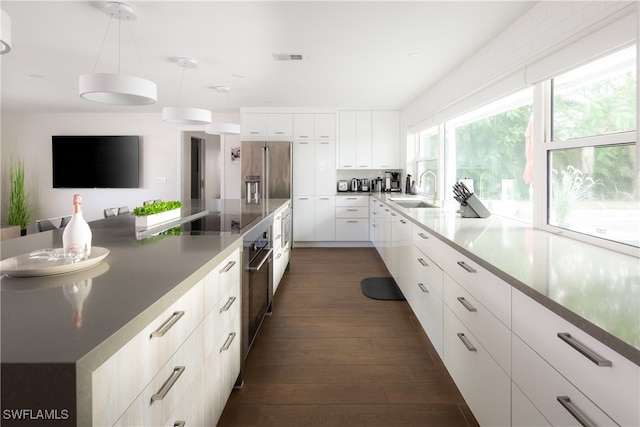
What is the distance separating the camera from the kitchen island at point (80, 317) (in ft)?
2.20

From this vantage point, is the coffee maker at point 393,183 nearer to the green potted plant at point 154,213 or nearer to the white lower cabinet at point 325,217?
the white lower cabinet at point 325,217

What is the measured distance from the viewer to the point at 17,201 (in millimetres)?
7082

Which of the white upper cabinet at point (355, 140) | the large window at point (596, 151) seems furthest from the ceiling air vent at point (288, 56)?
the white upper cabinet at point (355, 140)

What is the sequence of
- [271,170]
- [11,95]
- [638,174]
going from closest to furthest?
1. [638,174]
2. [11,95]
3. [271,170]

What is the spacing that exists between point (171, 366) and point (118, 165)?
7.15 m

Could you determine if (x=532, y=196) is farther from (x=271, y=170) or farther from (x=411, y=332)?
(x=271, y=170)

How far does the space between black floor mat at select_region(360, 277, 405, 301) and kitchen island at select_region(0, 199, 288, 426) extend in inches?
95.3

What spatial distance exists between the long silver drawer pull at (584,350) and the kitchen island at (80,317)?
107cm

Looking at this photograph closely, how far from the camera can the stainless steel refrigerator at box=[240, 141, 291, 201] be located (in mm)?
6324

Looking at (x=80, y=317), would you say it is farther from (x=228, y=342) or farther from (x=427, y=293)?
(x=427, y=293)

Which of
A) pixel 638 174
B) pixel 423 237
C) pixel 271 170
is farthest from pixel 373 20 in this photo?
pixel 271 170

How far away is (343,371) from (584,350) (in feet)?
5.27

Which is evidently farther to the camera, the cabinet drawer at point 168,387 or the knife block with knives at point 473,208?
the knife block with knives at point 473,208

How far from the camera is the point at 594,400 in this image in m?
0.92
